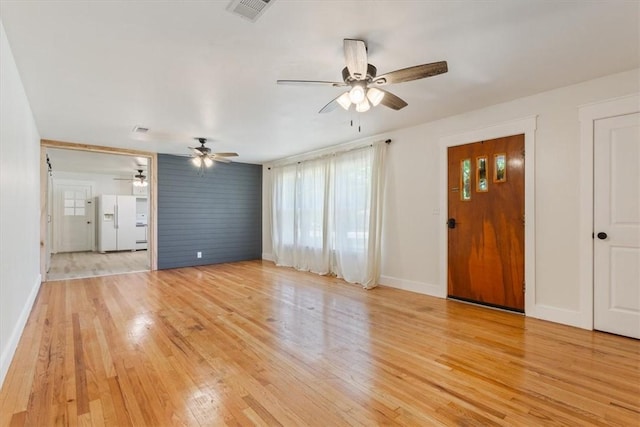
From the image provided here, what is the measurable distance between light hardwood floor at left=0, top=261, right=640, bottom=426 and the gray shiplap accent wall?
2748 millimetres

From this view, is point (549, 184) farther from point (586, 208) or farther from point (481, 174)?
point (481, 174)

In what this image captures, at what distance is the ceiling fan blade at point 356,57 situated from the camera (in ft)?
6.95

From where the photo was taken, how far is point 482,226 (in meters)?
3.88

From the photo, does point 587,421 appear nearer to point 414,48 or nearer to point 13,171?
point 414,48

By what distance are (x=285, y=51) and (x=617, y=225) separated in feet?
11.4

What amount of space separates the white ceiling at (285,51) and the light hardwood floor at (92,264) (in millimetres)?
3322

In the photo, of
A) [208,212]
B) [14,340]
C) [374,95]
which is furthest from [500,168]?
[208,212]

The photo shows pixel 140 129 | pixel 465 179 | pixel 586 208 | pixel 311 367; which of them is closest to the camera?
pixel 311 367

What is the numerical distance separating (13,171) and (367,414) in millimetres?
3446

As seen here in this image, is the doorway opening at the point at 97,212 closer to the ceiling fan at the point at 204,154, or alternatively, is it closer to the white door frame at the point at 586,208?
the ceiling fan at the point at 204,154

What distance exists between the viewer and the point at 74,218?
9.53 metres

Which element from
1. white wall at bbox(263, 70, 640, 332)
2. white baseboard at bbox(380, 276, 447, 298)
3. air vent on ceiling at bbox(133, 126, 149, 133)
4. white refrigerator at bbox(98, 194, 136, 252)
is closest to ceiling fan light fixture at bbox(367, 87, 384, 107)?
white wall at bbox(263, 70, 640, 332)

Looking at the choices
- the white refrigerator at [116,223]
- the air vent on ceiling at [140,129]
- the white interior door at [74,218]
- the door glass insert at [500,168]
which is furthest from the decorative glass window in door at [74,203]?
the door glass insert at [500,168]

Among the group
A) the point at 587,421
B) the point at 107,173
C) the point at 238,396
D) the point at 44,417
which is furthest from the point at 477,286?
the point at 107,173
